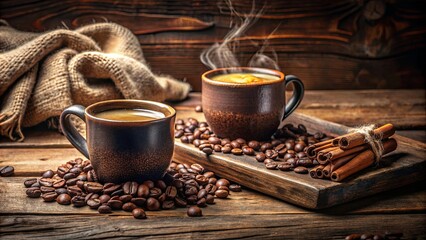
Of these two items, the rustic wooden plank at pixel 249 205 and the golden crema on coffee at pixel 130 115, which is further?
the golden crema on coffee at pixel 130 115

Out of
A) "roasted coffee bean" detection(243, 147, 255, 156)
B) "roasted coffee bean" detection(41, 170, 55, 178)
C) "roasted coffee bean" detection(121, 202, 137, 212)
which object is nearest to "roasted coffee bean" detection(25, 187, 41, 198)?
"roasted coffee bean" detection(41, 170, 55, 178)

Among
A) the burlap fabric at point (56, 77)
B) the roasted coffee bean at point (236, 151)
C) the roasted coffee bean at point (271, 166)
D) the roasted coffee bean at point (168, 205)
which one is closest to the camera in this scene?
the roasted coffee bean at point (168, 205)

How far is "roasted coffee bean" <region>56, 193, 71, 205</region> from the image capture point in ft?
4.60

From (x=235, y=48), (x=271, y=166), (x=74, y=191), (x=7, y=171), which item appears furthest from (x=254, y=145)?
(x=235, y=48)

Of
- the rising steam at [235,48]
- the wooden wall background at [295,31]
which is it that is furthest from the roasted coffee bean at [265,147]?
the wooden wall background at [295,31]

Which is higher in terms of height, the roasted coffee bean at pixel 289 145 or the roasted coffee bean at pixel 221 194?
the roasted coffee bean at pixel 289 145

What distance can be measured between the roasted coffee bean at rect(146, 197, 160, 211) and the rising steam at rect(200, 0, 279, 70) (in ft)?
3.48

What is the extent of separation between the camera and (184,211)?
1396 mm

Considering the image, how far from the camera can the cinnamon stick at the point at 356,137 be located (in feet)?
4.92

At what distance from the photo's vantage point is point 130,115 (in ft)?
5.00

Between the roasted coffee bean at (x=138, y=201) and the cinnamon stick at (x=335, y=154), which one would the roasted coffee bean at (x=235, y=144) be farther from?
the roasted coffee bean at (x=138, y=201)

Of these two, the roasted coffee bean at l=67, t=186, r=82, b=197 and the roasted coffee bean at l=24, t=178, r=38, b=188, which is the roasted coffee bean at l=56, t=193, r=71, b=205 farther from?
the roasted coffee bean at l=24, t=178, r=38, b=188

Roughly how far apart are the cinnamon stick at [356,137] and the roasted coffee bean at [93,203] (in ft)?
1.90

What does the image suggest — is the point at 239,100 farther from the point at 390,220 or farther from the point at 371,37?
the point at 371,37
